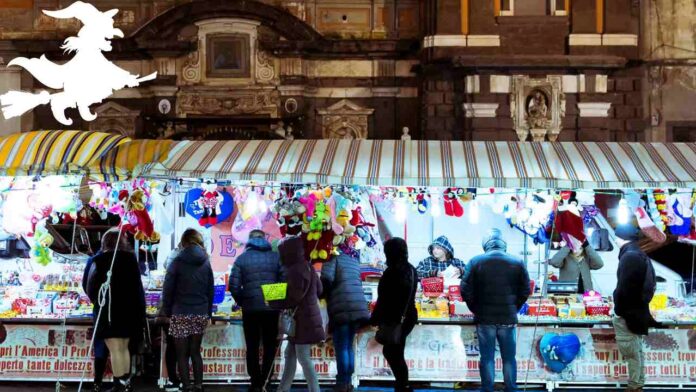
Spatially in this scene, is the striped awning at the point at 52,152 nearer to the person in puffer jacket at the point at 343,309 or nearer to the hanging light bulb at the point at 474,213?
the person in puffer jacket at the point at 343,309

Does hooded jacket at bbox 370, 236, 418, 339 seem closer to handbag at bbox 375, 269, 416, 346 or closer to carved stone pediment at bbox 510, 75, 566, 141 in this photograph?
handbag at bbox 375, 269, 416, 346

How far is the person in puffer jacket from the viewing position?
9.58 m

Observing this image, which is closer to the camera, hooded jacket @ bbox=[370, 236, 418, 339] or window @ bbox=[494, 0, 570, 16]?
hooded jacket @ bbox=[370, 236, 418, 339]

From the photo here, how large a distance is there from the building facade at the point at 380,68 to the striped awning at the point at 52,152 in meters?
7.64

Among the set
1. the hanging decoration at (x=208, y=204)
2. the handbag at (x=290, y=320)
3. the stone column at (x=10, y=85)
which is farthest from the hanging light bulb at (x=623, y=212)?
the stone column at (x=10, y=85)

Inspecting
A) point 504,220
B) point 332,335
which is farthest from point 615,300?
point 332,335

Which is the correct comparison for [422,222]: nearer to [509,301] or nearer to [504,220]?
[504,220]

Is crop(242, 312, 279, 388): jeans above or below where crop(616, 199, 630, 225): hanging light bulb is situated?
below

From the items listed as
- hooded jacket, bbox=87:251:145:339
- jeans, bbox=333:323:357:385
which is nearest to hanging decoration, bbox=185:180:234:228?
hooded jacket, bbox=87:251:145:339

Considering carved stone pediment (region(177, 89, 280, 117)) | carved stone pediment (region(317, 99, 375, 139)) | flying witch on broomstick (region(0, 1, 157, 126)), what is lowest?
flying witch on broomstick (region(0, 1, 157, 126))

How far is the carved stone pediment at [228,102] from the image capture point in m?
18.2

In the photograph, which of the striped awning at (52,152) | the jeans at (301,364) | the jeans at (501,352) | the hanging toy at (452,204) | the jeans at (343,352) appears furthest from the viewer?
the hanging toy at (452,204)

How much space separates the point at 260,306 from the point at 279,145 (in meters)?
1.89

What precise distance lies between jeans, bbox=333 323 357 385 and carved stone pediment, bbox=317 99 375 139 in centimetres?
902
